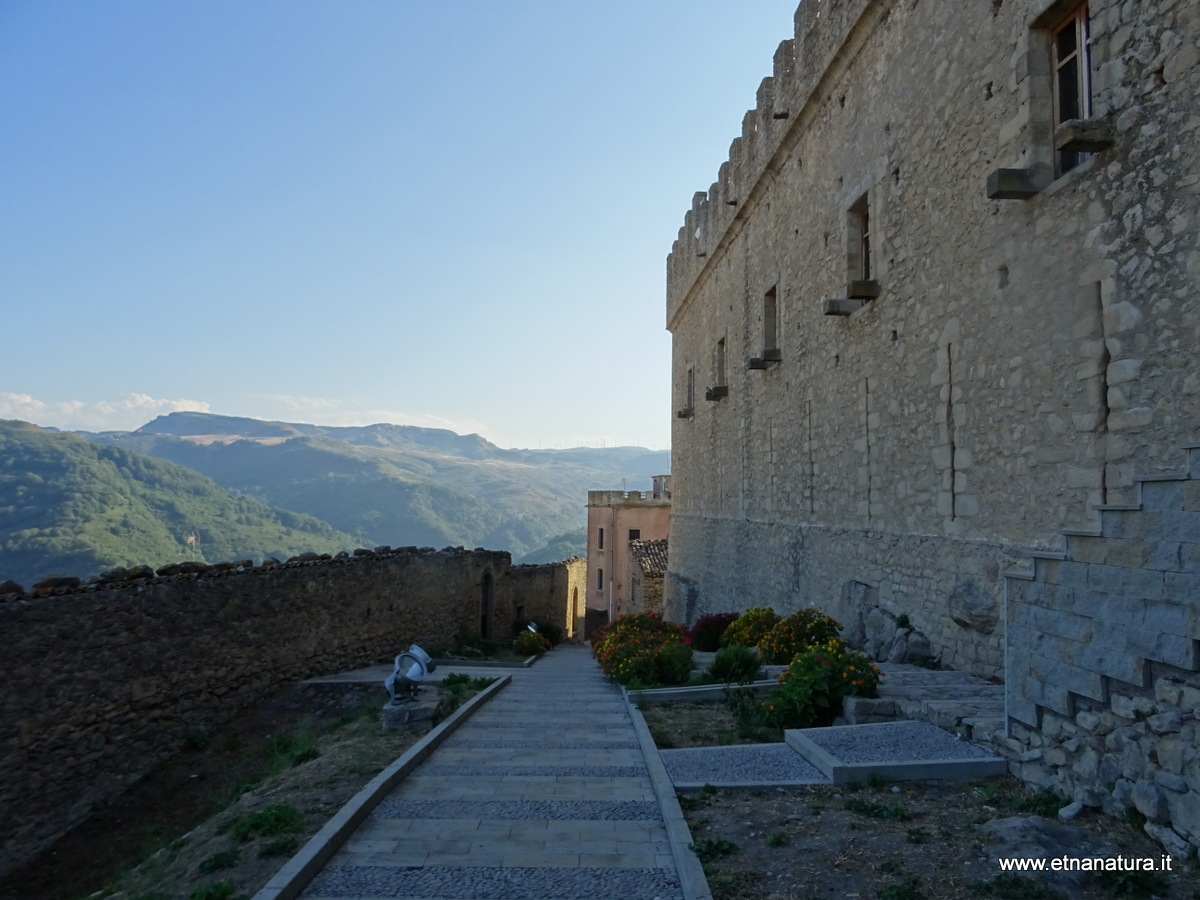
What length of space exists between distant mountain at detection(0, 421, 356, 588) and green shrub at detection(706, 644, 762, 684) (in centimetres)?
5913

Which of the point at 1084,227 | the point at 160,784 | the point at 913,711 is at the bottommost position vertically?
the point at 160,784

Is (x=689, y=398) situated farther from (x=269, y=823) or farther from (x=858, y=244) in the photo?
(x=269, y=823)

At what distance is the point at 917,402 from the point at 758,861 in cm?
625

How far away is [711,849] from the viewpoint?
15.1 ft

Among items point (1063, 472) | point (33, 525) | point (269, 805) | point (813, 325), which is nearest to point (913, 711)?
point (1063, 472)

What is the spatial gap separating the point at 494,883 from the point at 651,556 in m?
26.0

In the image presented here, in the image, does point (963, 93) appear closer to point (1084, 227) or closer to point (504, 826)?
point (1084, 227)

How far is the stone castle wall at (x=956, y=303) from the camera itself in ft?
18.2

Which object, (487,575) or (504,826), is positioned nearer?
(504,826)

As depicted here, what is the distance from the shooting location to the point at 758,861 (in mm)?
4434

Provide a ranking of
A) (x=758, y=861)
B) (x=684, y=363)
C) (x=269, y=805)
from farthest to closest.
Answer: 1. (x=684, y=363)
2. (x=269, y=805)
3. (x=758, y=861)

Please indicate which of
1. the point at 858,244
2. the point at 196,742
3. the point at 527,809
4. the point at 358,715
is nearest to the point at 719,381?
the point at 858,244

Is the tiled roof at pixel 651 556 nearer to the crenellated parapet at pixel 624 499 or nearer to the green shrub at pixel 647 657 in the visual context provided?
the crenellated parapet at pixel 624 499

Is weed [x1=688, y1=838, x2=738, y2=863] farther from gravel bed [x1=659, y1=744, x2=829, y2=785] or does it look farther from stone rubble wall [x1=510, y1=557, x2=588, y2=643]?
stone rubble wall [x1=510, y1=557, x2=588, y2=643]
